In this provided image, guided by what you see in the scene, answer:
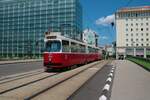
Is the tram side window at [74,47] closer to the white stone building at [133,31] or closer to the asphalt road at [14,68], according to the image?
the asphalt road at [14,68]

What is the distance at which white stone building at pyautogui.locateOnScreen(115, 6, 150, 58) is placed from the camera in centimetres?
10253

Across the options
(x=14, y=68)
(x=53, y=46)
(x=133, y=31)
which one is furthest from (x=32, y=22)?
(x=53, y=46)

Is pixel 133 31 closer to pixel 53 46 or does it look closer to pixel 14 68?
pixel 14 68

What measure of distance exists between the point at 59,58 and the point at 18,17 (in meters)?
74.4

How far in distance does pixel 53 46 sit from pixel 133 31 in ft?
293

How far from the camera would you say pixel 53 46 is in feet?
70.0

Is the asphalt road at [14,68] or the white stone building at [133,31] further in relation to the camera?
the white stone building at [133,31]

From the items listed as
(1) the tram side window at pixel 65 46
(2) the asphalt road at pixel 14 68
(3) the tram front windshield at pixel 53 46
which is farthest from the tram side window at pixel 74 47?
(2) the asphalt road at pixel 14 68

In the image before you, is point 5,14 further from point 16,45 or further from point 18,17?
point 16,45

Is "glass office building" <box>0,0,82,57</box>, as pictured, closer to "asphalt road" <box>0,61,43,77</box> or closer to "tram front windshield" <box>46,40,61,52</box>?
"asphalt road" <box>0,61,43,77</box>

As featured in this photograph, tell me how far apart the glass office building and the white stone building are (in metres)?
20.6

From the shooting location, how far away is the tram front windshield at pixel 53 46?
2116cm

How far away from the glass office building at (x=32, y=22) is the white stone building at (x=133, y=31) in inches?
811

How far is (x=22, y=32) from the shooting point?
9056cm
